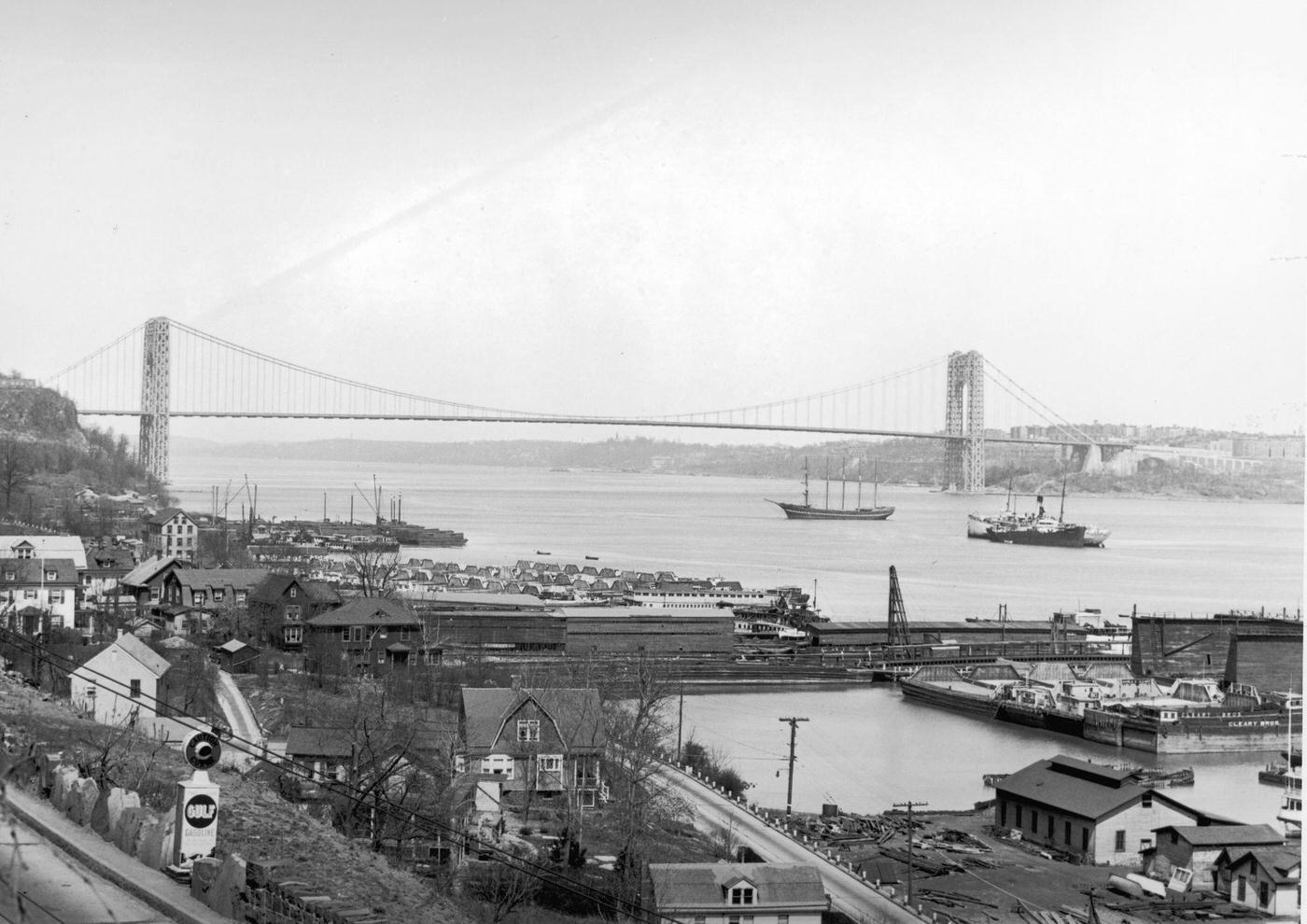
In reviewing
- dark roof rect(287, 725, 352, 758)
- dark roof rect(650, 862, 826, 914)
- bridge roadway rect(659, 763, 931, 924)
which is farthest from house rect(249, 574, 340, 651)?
dark roof rect(650, 862, 826, 914)

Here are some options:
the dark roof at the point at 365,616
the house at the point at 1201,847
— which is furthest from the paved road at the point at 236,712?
the house at the point at 1201,847

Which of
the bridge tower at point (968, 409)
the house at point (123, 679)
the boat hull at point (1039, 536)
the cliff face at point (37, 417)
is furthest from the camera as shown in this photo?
the bridge tower at point (968, 409)

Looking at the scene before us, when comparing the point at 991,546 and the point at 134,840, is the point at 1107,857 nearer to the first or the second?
the point at 134,840

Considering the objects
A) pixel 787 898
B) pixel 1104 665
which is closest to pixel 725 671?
pixel 1104 665

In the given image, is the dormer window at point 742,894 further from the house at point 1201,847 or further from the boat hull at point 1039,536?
the boat hull at point 1039,536

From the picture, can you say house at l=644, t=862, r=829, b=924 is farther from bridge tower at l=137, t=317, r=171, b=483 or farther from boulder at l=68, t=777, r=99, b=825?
bridge tower at l=137, t=317, r=171, b=483
